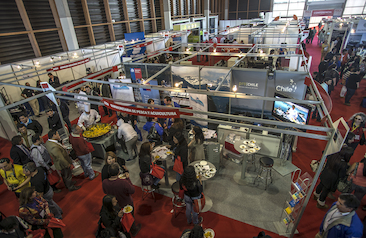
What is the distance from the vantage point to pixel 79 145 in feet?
14.1

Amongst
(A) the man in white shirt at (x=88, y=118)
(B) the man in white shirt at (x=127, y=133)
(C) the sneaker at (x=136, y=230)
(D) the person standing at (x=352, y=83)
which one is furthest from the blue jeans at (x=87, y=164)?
(D) the person standing at (x=352, y=83)

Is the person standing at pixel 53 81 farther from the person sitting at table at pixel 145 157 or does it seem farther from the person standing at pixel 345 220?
the person standing at pixel 345 220

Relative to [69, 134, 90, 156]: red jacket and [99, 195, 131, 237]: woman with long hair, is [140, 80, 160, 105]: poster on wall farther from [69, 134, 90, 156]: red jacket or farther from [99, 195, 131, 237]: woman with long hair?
[99, 195, 131, 237]: woman with long hair

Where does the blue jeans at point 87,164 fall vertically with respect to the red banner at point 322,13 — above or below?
below

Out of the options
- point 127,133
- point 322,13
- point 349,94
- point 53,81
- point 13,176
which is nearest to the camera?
point 13,176

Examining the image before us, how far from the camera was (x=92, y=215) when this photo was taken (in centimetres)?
397

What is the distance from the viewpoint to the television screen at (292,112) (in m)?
4.70

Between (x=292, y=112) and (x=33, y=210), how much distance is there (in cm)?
572

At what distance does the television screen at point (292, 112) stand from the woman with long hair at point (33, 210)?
18.2 ft

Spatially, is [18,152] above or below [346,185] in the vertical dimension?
above

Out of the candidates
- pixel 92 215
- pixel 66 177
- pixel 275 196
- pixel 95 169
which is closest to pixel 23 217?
pixel 92 215

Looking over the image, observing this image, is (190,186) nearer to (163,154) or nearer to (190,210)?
(190,210)

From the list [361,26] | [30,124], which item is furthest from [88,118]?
[361,26]

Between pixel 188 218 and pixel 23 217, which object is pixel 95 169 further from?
pixel 188 218
